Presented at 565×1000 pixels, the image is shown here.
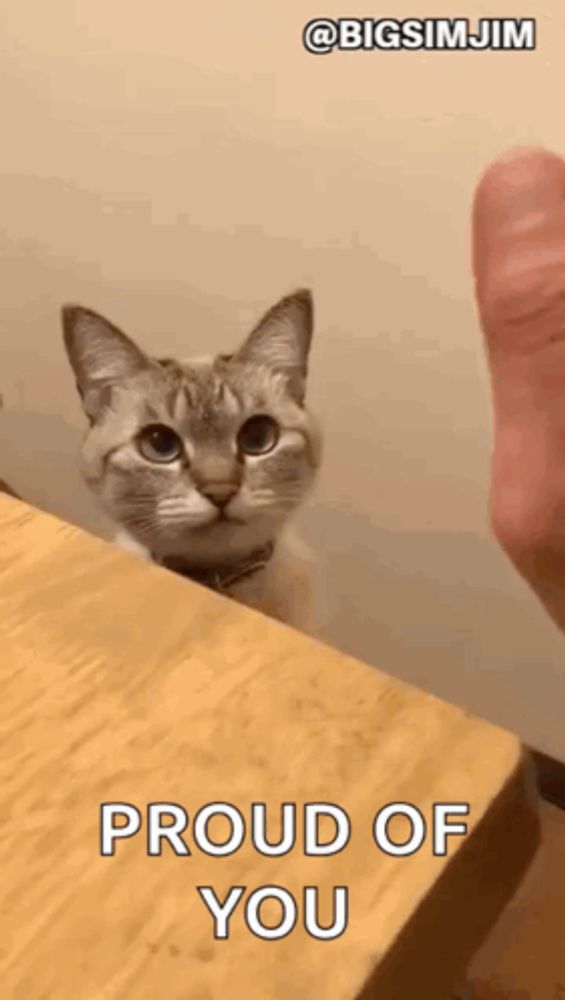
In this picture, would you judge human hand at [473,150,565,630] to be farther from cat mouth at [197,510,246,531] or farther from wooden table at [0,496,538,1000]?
cat mouth at [197,510,246,531]

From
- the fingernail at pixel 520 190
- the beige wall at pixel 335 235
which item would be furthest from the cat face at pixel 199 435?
the fingernail at pixel 520 190

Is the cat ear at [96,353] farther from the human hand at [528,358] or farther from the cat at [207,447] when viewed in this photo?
the human hand at [528,358]

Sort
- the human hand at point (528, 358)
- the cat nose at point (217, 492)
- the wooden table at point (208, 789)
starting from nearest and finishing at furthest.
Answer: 1. the wooden table at point (208, 789)
2. the human hand at point (528, 358)
3. the cat nose at point (217, 492)

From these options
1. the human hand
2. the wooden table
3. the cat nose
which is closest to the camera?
the wooden table

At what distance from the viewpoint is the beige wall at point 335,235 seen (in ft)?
2.66

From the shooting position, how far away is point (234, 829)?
0.27 m

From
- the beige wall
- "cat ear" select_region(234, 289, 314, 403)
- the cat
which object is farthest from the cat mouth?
the beige wall

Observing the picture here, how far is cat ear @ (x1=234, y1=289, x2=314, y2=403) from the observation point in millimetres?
764

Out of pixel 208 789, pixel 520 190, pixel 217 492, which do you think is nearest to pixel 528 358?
pixel 520 190

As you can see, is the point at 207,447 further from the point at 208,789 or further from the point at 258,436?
the point at 208,789

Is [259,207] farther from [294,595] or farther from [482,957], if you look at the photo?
[482,957]

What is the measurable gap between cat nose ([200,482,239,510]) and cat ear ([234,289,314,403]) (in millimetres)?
101

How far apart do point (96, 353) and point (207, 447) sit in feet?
0.33

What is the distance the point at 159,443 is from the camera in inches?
29.2
